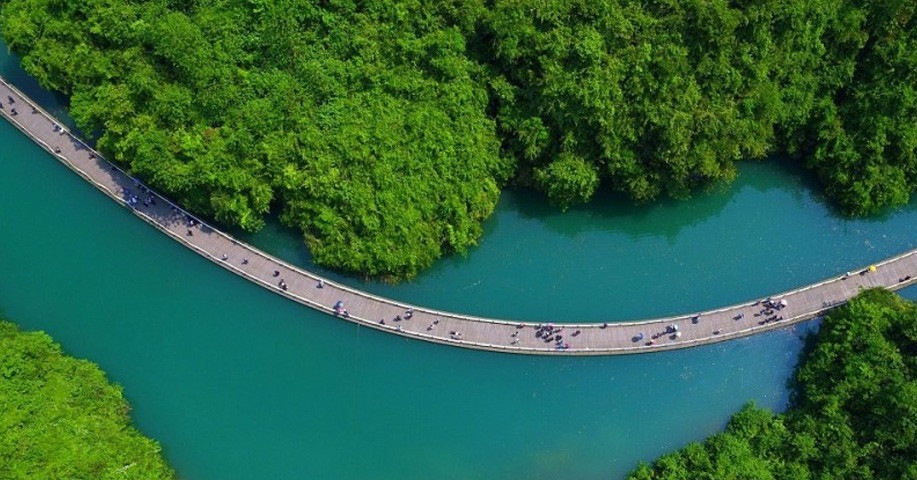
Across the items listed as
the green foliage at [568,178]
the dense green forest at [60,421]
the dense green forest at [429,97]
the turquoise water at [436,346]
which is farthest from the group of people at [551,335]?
the dense green forest at [60,421]

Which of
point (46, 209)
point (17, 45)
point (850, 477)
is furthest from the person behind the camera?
point (46, 209)

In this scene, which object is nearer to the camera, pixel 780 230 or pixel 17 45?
pixel 17 45

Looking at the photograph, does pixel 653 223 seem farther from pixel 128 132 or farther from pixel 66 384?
pixel 66 384

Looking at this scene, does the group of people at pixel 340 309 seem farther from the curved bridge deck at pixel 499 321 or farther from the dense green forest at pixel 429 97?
the dense green forest at pixel 429 97

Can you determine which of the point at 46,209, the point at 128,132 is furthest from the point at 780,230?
the point at 46,209

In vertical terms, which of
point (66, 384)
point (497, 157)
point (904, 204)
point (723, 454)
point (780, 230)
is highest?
point (904, 204)

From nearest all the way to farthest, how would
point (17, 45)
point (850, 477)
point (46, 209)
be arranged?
1. point (850, 477)
2. point (17, 45)
3. point (46, 209)

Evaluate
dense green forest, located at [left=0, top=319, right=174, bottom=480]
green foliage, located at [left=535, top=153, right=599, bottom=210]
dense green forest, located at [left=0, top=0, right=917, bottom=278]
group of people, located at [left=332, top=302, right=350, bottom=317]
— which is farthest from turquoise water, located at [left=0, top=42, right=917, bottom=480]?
dense green forest, located at [left=0, top=0, right=917, bottom=278]
